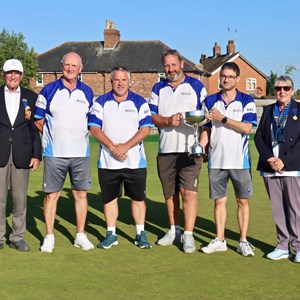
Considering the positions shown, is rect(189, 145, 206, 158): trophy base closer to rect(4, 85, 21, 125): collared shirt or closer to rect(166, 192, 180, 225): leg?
rect(166, 192, 180, 225): leg

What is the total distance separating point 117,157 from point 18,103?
4.07ft

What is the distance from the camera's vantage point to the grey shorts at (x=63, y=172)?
5750mm

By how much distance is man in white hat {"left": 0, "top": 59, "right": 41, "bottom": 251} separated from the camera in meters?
5.66

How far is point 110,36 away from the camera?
49.5 m

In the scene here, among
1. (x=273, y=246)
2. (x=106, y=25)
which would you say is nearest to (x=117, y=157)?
(x=273, y=246)

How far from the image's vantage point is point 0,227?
229 inches

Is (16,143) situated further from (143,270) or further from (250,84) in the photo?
(250,84)

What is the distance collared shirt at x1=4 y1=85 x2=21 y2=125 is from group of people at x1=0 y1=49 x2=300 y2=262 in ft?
0.03

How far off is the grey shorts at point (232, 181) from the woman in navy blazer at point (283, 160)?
0.22 m

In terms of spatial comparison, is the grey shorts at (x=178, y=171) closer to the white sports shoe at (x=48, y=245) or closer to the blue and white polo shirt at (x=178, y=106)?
the blue and white polo shirt at (x=178, y=106)


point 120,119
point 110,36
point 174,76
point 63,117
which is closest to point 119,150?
point 120,119

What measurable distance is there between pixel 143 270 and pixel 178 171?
55.9 inches

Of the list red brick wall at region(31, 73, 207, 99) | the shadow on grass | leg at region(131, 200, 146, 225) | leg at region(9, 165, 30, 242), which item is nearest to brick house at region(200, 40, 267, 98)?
red brick wall at region(31, 73, 207, 99)

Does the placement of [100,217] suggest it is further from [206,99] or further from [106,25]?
[106,25]
